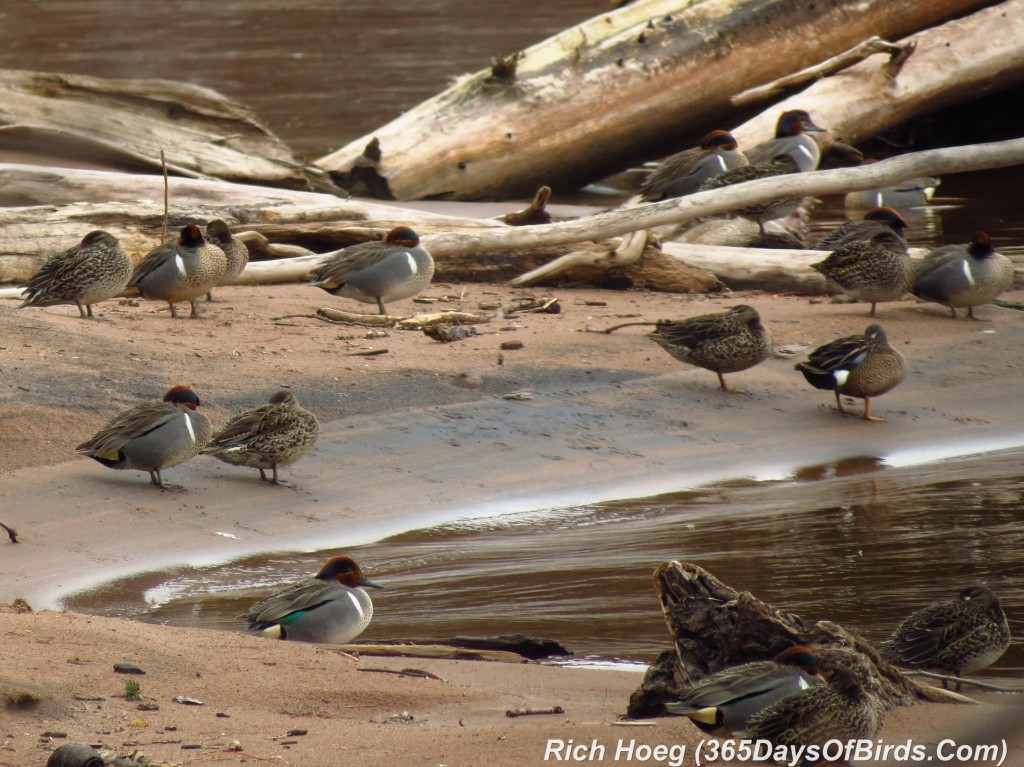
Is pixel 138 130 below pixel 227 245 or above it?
above

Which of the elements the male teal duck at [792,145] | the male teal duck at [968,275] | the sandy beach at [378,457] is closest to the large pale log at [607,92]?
the male teal duck at [792,145]

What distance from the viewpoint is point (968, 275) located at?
11.7 m

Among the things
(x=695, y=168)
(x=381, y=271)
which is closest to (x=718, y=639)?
(x=381, y=271)

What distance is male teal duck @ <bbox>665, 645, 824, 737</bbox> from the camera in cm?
454

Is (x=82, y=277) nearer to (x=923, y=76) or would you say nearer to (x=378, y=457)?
(x=378, y=457)

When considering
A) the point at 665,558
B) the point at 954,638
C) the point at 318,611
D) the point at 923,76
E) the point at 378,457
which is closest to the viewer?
the point at 954,638

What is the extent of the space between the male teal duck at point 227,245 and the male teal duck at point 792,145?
6.01 m

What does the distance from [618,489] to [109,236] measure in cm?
449

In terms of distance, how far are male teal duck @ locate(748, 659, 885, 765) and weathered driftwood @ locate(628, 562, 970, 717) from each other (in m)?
0.42

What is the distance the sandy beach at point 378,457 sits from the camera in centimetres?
499

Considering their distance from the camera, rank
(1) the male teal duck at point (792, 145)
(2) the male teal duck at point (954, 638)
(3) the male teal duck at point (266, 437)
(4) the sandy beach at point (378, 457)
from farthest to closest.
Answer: (1) the male teal duck at point (792, 145) < (3) the male teal duck at point (266, 437) < (2) the male teal duck at point (954, 638) < (4) the sandy beach at point (378, 457)

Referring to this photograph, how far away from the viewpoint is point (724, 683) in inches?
183

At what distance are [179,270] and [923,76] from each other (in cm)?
1035

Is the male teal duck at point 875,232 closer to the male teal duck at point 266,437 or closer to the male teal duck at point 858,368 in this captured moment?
the male teal duck at point 858,368
